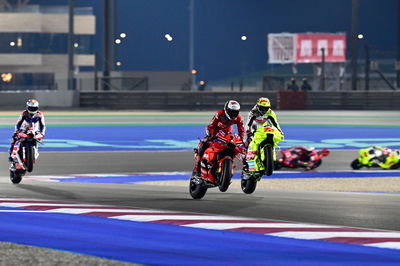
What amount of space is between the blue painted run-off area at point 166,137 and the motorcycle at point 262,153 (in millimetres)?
12719

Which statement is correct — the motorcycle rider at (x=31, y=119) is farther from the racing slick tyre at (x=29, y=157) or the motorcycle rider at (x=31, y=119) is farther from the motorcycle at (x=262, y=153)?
the motorcycle at (x=262, y=153)

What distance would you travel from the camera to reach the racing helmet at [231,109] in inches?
568

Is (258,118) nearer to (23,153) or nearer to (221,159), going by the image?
(221,159)

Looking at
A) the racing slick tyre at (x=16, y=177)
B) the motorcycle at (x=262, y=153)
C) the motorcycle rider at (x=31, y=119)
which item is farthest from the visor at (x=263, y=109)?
the racing slick tyre at (x=16, y=177)

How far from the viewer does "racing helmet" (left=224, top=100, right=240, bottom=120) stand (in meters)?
14.4

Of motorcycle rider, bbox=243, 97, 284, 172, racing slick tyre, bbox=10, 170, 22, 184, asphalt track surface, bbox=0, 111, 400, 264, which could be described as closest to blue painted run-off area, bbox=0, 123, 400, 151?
asphalt track surface, bbox=0, 111, 400, 264

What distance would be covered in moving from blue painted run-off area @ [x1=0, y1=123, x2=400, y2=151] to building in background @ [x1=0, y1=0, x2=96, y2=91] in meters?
54.3

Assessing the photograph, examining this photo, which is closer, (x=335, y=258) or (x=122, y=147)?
(x=335, y=258)

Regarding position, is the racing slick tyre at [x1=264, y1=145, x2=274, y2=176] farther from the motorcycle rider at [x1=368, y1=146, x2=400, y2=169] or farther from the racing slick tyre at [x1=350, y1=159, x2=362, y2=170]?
the motorcycle rider at [x1=368, y1=146, x2=400, y2=169]

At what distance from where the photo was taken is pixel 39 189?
57.4ft

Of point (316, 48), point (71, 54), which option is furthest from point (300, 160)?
point (316, 48)

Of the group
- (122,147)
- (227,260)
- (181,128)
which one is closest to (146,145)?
(122,147)

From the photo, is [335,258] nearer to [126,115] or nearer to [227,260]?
[227,260]

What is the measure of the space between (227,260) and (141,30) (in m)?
101
